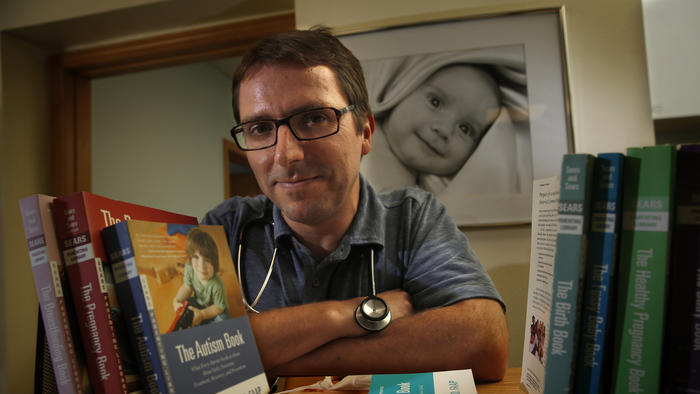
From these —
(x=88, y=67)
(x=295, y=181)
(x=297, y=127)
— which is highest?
(x=88, y=67)

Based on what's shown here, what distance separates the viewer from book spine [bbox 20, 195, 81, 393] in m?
0.51

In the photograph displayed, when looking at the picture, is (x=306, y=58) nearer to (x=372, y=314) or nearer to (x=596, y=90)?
(x=372, y=314)

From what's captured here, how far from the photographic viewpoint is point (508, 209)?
1433 mm

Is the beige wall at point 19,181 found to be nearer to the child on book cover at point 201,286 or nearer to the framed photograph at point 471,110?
the framed photograph at point 471,110

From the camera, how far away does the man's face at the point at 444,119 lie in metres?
1.47

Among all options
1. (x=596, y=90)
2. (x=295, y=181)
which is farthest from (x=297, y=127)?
(x=596, y=90)

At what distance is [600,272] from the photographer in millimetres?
486

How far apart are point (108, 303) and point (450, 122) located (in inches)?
48.1

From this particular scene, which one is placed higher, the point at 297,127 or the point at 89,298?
the point at 297,127

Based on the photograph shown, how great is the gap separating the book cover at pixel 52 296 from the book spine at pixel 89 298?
0.03ft

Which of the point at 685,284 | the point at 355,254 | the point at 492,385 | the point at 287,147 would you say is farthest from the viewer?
the point at 355,254

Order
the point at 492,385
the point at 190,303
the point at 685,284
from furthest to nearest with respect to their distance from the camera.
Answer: the point at 492,385, the point at 190,303, the point at 685,284

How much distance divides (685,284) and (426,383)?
0.36 m

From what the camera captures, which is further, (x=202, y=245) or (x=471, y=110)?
(x=471, y=110)
